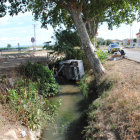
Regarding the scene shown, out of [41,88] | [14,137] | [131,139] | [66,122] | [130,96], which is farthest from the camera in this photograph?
[41,88]

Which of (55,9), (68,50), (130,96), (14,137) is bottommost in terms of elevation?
(14,137)

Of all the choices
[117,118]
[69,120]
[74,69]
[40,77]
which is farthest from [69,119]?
[74,69]

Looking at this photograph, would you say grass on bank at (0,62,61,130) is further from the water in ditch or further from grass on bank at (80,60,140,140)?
grass on bank at (80,60,140,140)

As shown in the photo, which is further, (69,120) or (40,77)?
(40,77)

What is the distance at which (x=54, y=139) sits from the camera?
19.3ft

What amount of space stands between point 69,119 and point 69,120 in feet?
0.34

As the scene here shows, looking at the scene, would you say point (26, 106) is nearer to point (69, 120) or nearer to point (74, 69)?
point (69, 120)

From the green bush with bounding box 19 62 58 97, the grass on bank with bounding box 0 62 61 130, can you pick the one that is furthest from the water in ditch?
the green bush with bounding box 19 62 58 97

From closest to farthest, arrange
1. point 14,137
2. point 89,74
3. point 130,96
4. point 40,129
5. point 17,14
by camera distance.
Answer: point 14,137 < point 130,96 < point 40,129 < point 17,14 < point 89,74

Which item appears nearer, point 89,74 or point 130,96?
point 130,96

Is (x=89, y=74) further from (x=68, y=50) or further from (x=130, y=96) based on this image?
(x=130, y=96)

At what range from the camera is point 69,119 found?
741 cm

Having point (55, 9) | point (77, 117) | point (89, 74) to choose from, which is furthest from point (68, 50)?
point (77, 117)

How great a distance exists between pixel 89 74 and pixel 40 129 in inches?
339
